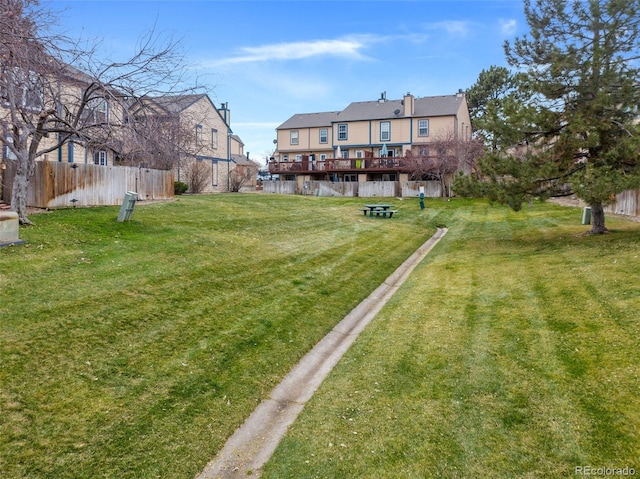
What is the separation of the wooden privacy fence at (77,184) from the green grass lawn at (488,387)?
42.3 feet

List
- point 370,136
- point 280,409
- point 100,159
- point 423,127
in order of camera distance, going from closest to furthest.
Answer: point 280,409 < point 100,159 < point 423,127 < point 370,136

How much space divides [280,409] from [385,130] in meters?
44.4

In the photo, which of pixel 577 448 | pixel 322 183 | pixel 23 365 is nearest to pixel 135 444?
pixel 23 365

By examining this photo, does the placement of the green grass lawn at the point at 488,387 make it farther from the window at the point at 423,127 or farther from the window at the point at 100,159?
the window at the point at 423,127

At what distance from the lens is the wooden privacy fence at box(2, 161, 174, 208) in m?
15.2

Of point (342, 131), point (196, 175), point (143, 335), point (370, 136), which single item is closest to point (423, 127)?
point (370, 136)

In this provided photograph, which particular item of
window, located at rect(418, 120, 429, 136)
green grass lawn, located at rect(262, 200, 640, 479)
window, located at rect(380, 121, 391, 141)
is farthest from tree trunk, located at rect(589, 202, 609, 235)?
window, located at rect(380, 121, 391, 141)

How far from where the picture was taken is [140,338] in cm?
644

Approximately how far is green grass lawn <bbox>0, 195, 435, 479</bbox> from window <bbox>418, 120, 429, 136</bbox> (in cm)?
3490

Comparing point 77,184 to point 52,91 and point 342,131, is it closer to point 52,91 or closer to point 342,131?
point 52,91

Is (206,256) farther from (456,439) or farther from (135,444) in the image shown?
(456,439)

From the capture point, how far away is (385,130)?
47.0 metres

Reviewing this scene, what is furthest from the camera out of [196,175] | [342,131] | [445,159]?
[342,131]
